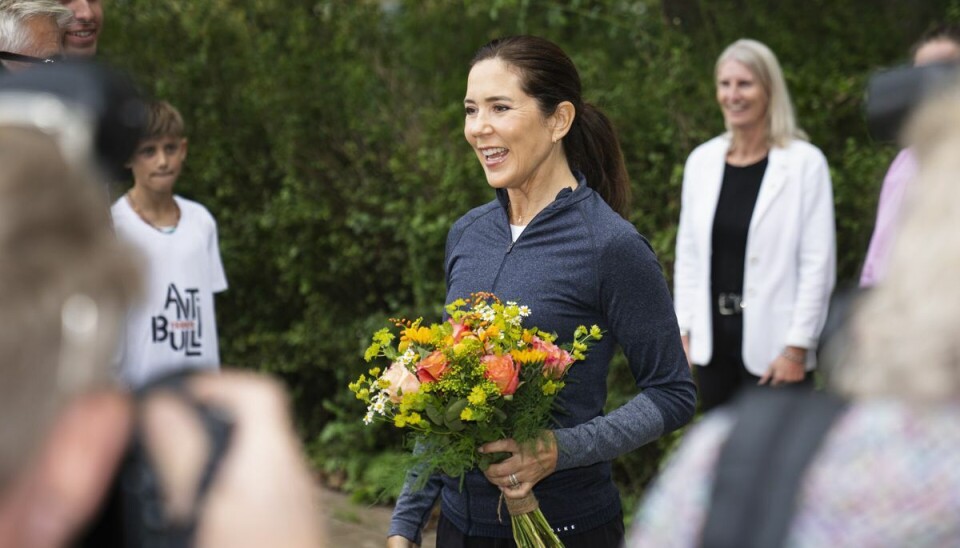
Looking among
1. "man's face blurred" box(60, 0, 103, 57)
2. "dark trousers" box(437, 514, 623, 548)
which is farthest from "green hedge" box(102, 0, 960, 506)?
"dark trousers" box(437, 514, 623, 548)

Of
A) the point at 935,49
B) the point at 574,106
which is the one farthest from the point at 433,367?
the point at 935,49

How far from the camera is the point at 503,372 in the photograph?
296 cm

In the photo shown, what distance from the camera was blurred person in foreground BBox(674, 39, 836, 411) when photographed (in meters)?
5.32

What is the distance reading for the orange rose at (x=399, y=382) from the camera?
3037 millimetres

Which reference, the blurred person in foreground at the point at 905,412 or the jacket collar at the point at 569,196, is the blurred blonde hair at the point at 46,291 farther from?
the jacket collar at the point at 569,196

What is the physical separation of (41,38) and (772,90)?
131 inches

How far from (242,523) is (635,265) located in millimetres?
1947

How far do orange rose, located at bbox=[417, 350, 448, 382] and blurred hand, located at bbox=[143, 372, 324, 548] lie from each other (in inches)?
57.6

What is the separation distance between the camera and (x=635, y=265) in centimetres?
321

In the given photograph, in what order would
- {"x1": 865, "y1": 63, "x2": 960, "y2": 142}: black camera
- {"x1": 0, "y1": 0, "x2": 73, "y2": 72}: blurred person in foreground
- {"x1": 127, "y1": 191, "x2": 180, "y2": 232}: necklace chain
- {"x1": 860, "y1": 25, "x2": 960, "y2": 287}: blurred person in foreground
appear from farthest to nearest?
1. {"x1": 127, "y1": 191, "x2": 180, "y2": 232}: necklace chain
2. {"x1": 860, "y1": 25, "x2": 960, "y2": 287}: blurred person in foreground
3. {"x1": 0, "y1": 0, "x2": 73, "y2": 72}: blurred person in foreground
4. {"x1": 865, "y1": 63, "x2": 960, "y2": 142}: black camera

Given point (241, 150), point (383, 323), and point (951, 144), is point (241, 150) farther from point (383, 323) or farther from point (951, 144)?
point (951, 144)

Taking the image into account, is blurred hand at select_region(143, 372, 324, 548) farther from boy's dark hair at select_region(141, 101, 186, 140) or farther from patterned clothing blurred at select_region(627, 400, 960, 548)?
boy's dark hair at select_region(141, 101, 186, 140)

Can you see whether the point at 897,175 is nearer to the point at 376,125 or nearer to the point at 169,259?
the point at 169,259

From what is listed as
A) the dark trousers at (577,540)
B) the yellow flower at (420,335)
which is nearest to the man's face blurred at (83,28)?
the yellow flower at (420,335)
